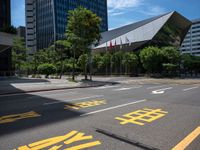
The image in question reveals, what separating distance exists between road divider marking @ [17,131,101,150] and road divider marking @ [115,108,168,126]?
191 cm

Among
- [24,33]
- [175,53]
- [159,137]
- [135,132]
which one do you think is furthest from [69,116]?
[24,33]

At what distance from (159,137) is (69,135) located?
2.37m

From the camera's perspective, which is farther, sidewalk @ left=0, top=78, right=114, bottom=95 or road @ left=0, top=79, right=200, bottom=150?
sidewalk @ left=0, top=78, right=114, bottom=95

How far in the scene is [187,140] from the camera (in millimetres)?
5395

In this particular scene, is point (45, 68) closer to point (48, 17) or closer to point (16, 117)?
Answer: point (16, 117)

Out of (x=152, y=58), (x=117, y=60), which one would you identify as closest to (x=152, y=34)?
(x=117, y=60)

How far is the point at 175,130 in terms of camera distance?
6.20 metres

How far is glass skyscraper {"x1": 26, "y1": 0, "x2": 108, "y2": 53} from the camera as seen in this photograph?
365 feet

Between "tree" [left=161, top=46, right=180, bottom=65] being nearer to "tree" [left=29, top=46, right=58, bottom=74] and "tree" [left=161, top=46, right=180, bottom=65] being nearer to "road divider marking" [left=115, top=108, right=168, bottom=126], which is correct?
"tree" [left=29, top=46, right=58, bottom=74]

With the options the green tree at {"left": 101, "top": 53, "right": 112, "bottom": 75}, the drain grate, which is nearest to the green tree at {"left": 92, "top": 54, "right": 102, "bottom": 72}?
the green tree at {"left": 101, "top": 53, "right": 112, "bottom": 75}

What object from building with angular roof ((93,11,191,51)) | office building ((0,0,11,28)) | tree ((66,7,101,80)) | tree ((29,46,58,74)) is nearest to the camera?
tree ((66,7,101,80))

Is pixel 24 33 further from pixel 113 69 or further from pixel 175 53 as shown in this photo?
pixel 175 53

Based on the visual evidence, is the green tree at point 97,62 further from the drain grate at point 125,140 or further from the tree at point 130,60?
the drain grate at point 125,140

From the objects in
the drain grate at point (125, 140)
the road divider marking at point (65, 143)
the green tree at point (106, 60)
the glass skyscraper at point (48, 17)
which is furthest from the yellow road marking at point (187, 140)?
the glass skyscraper at point (48, 17)
